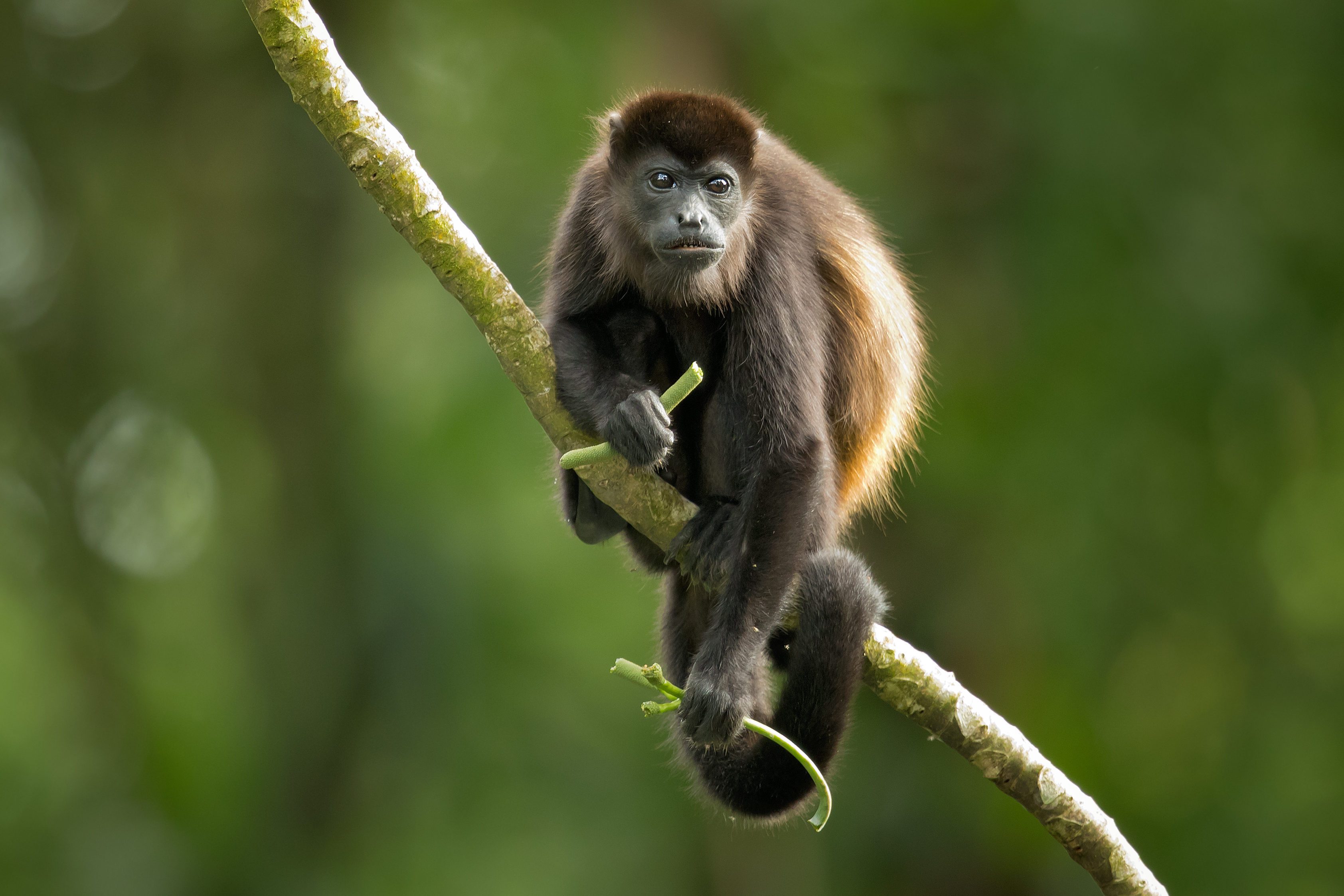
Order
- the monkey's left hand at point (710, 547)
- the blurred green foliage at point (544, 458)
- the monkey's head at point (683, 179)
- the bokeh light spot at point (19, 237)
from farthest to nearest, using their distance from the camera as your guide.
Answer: the bokeh light spot at point (19, 237) < the blurred green foliage at point (544, 458) < the monkey's head at point (683, 179) < the monkey's left hand at point (710, 547)

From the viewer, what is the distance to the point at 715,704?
4016 mm

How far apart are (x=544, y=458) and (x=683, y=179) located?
133 inches

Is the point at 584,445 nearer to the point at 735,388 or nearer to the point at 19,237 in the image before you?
the point at 735,388

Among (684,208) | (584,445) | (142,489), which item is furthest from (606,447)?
(142,489)

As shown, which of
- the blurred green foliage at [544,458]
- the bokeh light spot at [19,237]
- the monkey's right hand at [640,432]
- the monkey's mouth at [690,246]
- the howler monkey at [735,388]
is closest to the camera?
the monkey's right hand at [640,432]

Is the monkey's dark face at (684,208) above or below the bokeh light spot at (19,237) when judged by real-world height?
above

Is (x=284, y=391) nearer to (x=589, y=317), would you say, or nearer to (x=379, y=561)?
(x=379, y=561)

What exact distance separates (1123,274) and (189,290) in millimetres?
7380

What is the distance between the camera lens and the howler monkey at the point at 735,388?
409cm

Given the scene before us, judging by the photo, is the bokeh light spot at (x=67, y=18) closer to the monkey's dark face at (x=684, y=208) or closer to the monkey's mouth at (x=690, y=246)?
the monkey's dark face at (x=684, y=208)

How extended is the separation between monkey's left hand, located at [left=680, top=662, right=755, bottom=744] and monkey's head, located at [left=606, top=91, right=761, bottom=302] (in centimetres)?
143

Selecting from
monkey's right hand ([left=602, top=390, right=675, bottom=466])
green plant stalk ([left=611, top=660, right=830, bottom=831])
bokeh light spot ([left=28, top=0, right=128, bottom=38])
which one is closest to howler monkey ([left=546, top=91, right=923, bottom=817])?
monkey's right hand ([left=602, top=390, right=675, bottom=466])

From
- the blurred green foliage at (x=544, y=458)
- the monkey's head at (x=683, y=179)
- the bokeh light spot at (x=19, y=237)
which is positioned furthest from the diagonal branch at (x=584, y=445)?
the bokeh light spot at (x=19, y=237)

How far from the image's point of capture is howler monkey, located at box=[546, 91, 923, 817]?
4.09 m
